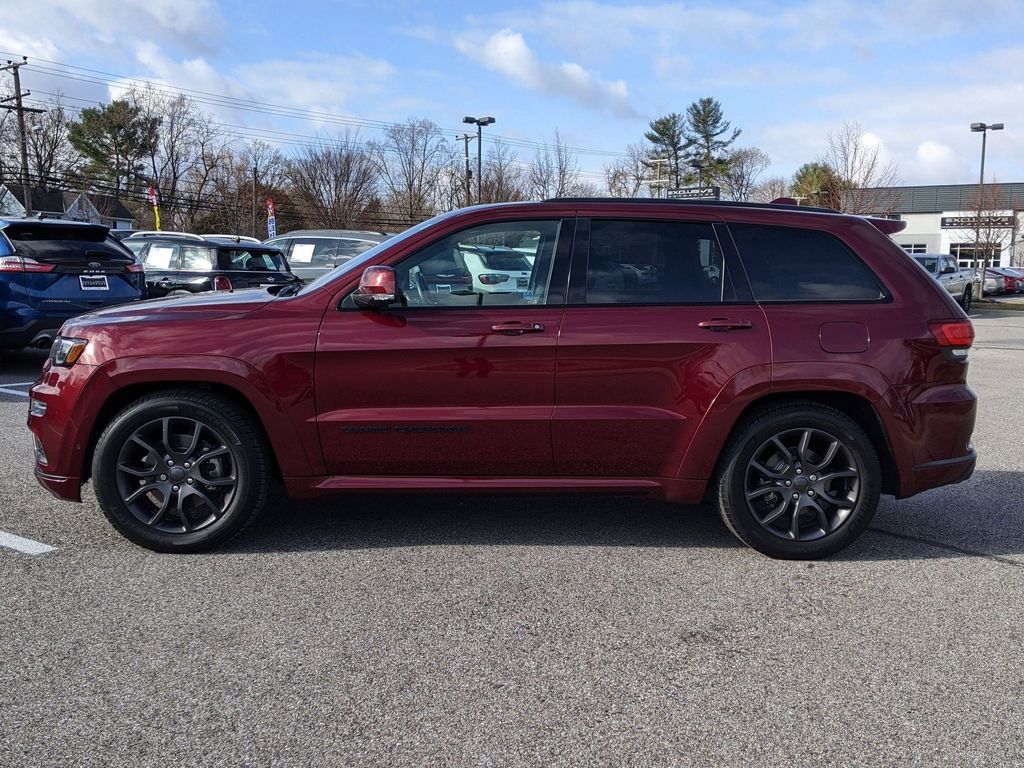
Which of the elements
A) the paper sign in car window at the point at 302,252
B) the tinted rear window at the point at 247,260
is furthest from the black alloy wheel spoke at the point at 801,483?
the paper sign in car window at the point at 302,252

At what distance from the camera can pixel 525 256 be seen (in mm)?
4418

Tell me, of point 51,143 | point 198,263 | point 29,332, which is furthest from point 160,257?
point 51,143

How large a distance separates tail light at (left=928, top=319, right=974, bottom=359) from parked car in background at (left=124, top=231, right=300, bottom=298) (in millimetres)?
11416

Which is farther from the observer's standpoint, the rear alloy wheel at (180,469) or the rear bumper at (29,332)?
the rear bumper at (29,332)

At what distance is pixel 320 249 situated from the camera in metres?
17.9

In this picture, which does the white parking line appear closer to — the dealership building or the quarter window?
the quarter window

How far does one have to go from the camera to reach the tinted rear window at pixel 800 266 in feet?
14.3

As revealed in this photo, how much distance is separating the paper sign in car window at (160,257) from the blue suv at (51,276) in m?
4.24

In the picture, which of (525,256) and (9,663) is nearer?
(9,663)

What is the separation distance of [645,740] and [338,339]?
232 cm

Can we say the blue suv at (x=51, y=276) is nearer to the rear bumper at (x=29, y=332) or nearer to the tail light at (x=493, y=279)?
the rear bumper at (x=29, y=332)

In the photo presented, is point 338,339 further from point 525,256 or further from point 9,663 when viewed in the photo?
point 9,663

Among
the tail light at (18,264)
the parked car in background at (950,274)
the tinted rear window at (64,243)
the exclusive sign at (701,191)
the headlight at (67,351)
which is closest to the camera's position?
the headlight at (67,351)

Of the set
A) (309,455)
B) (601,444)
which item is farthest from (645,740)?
(309,455)
